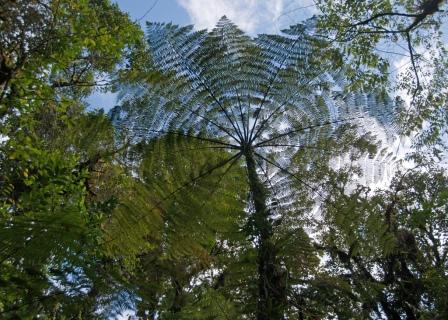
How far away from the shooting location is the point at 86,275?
A: 208 centimetres

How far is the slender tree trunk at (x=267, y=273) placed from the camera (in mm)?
2229

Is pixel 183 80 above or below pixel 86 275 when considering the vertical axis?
above

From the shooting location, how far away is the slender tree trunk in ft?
7.31

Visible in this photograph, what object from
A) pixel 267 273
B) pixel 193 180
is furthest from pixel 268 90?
pixel 267 273

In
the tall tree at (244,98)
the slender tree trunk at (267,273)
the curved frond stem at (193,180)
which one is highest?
the tall tree at (244,98)

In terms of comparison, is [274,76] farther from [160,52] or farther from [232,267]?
[232,267]

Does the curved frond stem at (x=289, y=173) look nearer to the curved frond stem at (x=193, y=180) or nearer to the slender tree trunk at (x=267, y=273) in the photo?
the curved frond stem at (x=193, y=180)

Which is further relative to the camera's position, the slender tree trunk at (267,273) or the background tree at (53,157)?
the slender tree trunk at (267,273)

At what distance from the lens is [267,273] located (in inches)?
92.7

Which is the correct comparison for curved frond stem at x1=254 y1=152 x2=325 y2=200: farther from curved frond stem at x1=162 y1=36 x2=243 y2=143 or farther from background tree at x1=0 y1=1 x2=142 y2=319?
background tree at x1=0 y1=1 x2=142 y2=319

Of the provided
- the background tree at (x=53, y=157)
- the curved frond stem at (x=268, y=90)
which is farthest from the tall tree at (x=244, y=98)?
the background tree at (x=53, y=157)

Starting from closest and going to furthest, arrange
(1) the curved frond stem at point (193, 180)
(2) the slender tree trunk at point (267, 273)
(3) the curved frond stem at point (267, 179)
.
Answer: (2) the slender tree trunk at point (267, 273), (1) the curved frond stem at point (193, 180), (3) the curved frond stem at point (267, 179)

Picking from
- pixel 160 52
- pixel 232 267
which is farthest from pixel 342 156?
pixel 160 52

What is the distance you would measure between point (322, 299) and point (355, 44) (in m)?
4.57
